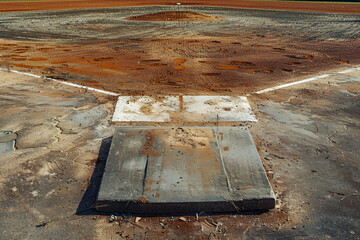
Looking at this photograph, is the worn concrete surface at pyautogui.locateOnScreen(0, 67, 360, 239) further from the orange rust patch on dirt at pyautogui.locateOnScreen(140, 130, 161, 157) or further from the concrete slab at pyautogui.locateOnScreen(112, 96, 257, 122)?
the orange rust patch on dirt at pyautogui.locateOnScreen(140, 130, 161, 157)

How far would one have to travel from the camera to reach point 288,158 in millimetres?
5930

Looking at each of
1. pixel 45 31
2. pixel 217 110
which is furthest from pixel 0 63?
pixel 217 110

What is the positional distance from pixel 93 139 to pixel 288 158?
3.95 metres

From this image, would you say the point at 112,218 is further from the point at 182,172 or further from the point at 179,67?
the point at 179,67

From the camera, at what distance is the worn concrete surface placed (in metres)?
4.29

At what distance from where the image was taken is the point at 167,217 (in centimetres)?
448

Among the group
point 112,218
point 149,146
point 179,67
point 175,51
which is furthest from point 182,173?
point 175,51

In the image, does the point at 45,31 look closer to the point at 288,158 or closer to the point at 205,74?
the point at 205,74

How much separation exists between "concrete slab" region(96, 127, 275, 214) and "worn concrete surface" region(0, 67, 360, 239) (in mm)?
189

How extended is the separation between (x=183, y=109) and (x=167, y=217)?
378cm

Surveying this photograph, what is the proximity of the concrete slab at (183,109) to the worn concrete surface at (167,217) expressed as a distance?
1.19 ft

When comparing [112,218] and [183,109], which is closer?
[112,218]

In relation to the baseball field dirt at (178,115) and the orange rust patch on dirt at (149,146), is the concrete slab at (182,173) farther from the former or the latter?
the baseball field dirt at (178,115)

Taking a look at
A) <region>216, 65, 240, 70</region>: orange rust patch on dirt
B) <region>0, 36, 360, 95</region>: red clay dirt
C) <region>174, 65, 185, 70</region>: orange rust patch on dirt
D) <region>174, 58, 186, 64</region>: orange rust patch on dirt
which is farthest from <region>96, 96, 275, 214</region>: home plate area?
<region>174, 58, 186, 64</region>: orange rust patch on dirt
